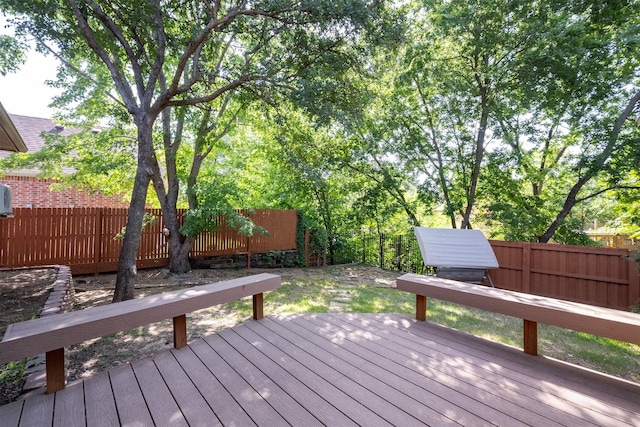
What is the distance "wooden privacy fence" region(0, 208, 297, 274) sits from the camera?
6.31 metres

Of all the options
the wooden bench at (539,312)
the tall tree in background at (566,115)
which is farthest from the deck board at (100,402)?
the tall tree in background at (566,115)

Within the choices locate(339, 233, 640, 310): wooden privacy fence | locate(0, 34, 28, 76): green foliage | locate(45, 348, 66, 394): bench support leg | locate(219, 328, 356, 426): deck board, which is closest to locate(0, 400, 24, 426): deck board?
locate(45, 348, 66, 394): bench support leg

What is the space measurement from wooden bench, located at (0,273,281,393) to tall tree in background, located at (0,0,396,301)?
273 cm

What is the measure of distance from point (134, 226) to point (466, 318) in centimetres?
536

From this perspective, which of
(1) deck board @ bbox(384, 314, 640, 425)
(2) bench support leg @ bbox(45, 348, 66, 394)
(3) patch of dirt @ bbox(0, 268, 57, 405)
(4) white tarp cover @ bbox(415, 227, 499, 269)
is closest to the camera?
(1) deck board @ bbox(384, 314, 640, 425)

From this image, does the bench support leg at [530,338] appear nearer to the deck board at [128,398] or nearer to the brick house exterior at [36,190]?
the deck board at [128,398]

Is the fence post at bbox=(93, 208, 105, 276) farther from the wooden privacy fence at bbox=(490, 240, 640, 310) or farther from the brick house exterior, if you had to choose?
the wooden privacy fence at bbox=(490, 240, 640, 310)

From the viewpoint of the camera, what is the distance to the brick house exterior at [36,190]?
1084cm

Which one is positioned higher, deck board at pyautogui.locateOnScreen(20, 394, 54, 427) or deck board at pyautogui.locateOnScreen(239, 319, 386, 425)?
deck board at pyautogui.locateOnScreen(239, 319, 386, 425)

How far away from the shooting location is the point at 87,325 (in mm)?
1892

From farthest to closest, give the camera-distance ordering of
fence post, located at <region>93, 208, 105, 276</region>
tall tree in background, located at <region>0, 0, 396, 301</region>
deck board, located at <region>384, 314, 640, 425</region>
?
fence post, located at <region>93, 208, 105, 276</region>, tall tree in background, located at <region>0, 0, 396, 301</region>, deck board, located at <region>384, 314, 640, 425</region>

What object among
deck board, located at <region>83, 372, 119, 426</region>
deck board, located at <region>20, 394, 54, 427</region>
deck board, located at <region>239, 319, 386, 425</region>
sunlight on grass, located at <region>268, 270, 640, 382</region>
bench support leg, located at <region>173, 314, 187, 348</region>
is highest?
bench support leg, located at <region>173, 314, 187, 348</region>

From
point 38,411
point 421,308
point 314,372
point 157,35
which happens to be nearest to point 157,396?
point 38,411

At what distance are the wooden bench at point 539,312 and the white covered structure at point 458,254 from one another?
12.4 ft
